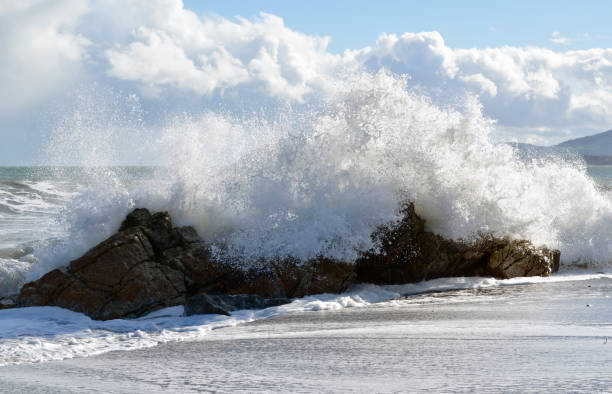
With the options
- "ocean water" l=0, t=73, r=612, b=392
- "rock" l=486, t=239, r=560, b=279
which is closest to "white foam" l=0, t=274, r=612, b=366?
"ocean water" l=0, t=73, r=612, b=392

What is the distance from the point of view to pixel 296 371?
400 centimetres

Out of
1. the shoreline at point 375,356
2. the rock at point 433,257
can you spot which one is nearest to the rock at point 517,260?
the rock at point 433,257

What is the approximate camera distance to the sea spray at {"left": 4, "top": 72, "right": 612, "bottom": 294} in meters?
7.59

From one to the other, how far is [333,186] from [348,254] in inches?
44.0

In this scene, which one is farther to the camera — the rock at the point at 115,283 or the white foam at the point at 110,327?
the rock at the point at 115,283

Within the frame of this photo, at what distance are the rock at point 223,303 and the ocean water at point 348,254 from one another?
13cm

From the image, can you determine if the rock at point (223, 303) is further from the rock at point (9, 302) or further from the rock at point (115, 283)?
the rock at point (9, 302)

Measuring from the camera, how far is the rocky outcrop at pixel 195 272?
6527 mm

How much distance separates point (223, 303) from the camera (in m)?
6.46

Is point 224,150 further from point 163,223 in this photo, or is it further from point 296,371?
point 296,371

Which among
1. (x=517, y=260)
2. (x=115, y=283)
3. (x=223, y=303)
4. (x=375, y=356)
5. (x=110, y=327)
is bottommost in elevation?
(x=375, y=356)

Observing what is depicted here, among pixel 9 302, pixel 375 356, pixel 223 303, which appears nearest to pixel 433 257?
pixel 223 303

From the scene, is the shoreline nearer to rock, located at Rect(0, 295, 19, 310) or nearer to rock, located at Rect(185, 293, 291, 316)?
rock, located at Rect(185, 293, 291, 316)

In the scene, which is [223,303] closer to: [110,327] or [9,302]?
[110,327]
